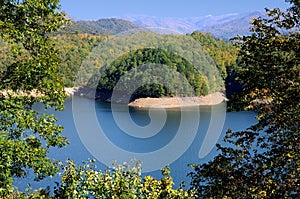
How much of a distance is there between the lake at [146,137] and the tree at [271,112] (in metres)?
21.8

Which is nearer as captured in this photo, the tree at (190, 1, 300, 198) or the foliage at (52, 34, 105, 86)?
the tree at (190, 1, 300, 198)

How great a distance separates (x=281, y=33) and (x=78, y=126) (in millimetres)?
55509

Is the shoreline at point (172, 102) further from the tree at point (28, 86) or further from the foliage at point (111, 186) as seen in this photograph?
the foliage at point (111, 186)

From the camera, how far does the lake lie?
1670 inches

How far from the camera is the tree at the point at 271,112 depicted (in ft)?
38.0

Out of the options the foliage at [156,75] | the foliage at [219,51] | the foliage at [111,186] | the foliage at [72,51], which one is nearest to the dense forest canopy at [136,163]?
the foliage at [111,186]

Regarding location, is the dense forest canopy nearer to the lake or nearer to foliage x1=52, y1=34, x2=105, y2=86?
the lake

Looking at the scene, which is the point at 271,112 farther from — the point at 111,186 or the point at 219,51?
the point at 219,51

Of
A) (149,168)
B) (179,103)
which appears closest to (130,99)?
(179,103)

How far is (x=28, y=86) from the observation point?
11773mm

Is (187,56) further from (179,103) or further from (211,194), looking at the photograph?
(211,194)

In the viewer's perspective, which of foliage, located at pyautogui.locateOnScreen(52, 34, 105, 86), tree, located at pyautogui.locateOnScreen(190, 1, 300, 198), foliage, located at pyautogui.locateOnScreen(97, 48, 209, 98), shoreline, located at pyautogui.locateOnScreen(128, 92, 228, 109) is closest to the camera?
tree, located at pyautogui.locateOnScreen(190, 1, 300, 198)

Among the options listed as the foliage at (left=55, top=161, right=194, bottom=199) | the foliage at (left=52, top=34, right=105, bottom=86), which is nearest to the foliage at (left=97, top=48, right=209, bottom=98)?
the foliage at (left=52, top=34, right=105, bottom=86)

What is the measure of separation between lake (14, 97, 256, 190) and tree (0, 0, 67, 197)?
23573 millimetres
